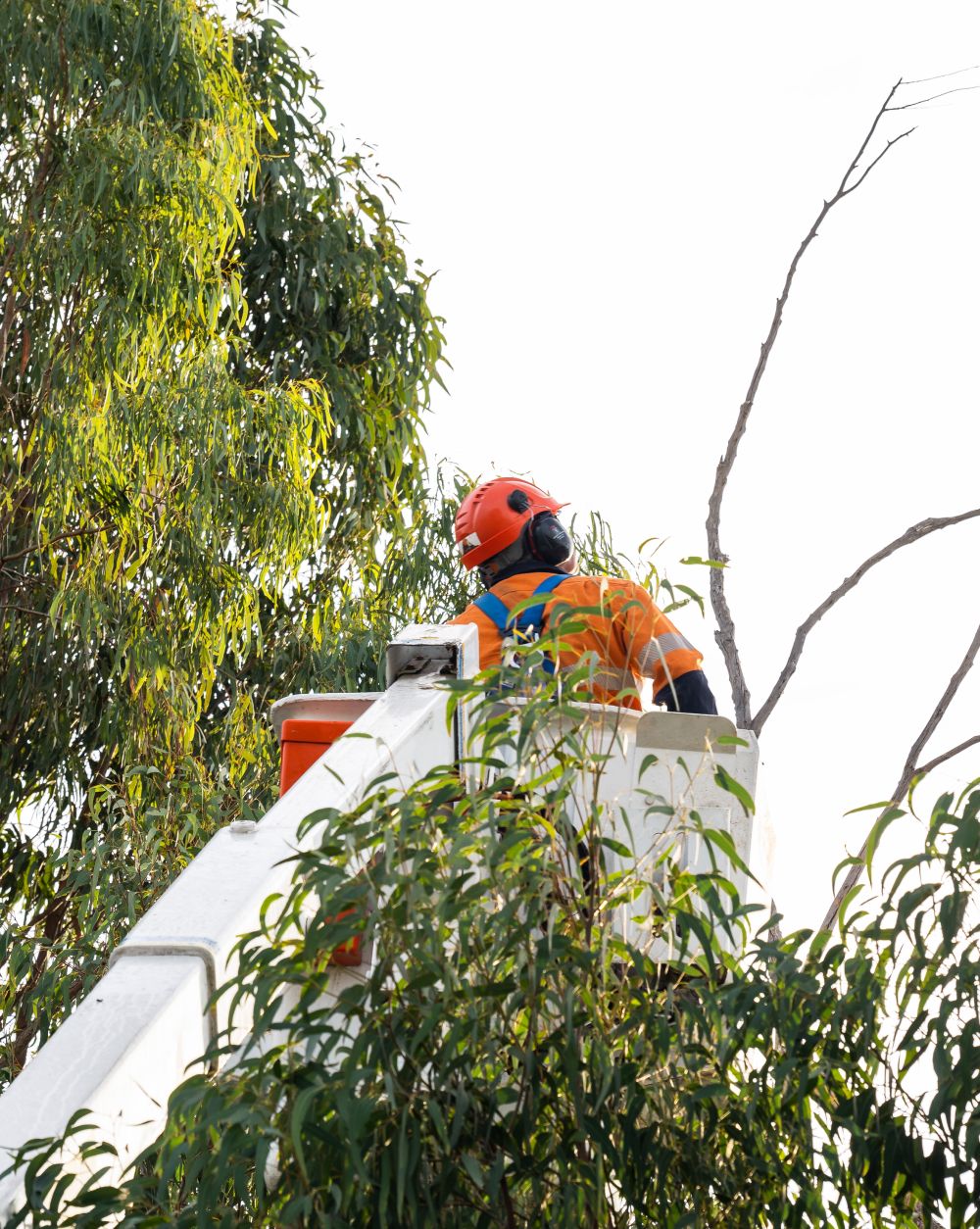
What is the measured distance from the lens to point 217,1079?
191 centimetres

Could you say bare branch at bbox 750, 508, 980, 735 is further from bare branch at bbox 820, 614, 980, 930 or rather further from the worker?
the worker

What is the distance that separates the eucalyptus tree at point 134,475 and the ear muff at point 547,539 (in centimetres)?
241

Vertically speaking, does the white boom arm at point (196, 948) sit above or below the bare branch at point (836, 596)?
below

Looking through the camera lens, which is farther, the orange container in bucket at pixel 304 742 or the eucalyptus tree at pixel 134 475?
the eucalyptus tree at pixel 134 475

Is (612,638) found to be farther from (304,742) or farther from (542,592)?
(304,742)

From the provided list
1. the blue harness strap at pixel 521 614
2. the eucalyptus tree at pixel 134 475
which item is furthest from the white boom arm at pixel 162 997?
the eucalyptus tree at pixel 134 475

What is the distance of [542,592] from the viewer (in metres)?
4.21

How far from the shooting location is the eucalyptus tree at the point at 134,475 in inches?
298

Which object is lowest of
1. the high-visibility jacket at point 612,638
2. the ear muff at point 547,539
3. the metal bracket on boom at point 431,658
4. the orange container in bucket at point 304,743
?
the orange container in bucket at point 304,743

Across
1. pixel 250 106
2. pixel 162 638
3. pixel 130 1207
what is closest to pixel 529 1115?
pixel 130 1207

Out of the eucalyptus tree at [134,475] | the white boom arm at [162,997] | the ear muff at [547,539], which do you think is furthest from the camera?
the eucalyptus tree at [134,475]

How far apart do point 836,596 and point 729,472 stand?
2.85ft

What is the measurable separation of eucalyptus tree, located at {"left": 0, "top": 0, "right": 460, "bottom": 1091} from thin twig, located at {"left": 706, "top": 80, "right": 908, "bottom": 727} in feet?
5.33

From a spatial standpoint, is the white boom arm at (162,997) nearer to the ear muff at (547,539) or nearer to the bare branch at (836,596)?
the ear muff at (547,539)
